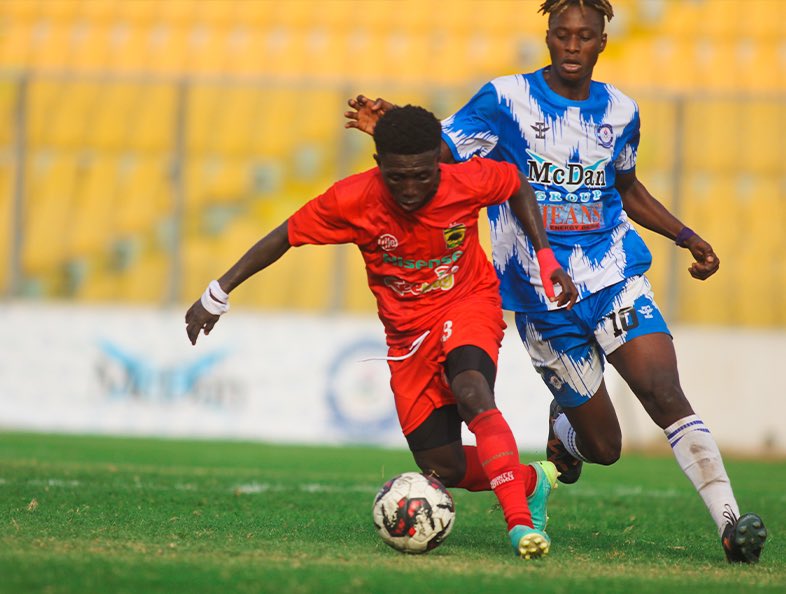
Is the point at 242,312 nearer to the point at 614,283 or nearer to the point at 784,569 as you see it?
the point at 614,283

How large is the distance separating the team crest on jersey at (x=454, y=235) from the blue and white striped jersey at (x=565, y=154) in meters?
0.55

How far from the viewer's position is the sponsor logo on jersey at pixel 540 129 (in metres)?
6.32

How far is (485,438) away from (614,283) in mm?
1213

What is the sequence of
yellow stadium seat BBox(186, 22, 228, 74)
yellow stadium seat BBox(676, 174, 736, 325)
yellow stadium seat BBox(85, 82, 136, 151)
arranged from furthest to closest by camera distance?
yellow stadium seat BBox(186, 22, 228, 74)
yellow stadium seat BBox(85, 82, 136, 151)
yellow stadium seat BBox(676, 174, 736, 325)

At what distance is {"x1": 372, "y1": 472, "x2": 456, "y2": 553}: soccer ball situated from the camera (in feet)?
18.1

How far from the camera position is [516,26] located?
19.0 meters

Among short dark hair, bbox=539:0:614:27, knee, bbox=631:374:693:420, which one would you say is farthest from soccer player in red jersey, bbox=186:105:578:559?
short dark hair, bbox=539:0:614:27

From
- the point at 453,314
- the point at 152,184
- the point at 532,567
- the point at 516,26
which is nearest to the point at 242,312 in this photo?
the point at 152,184

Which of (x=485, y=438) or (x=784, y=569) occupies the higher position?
(x=485, y=438)

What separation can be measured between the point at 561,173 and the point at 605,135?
303 millimetres

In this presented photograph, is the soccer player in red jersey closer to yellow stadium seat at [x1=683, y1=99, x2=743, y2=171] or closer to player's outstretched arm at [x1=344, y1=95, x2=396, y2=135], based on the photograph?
player's outstretched arm at [x1=344, y1=95, x2=396, y2=135]

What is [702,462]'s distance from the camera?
19.5ft

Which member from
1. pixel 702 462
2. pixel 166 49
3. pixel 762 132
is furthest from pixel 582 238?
pixel 166 49

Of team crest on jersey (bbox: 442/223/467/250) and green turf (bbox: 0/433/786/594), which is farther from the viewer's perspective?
team crest on jersey (bbox: 442/223/467/250)
